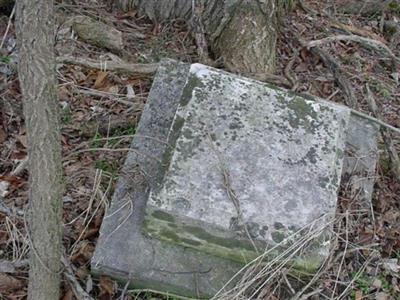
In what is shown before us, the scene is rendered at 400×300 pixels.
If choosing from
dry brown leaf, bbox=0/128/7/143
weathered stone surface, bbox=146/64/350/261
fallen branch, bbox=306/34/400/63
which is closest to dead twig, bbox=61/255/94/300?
weathered stone surface, bbox=146/64/350/261

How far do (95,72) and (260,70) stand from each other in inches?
37.2

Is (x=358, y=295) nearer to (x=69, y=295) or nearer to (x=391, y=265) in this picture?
(x=391, y=265)

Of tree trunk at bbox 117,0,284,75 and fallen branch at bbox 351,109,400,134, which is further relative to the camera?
tree trunk at bbox 117,0,284,75

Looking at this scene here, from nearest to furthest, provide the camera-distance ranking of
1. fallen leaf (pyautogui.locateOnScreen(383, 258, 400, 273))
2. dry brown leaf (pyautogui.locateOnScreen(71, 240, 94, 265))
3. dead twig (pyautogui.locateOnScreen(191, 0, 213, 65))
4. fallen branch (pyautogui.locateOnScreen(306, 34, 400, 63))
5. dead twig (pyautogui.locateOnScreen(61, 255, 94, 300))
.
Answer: dead twig (pyautogui.locateOnScreen(61, 255, 94, 300))
dry brown leaf (pyautogui.locateOnScreen(71, 240, 94, 265))
fallen leaf (pyautogui.locateOnScreen(383, 258, 400, 273))
dead twig (pyautogui.locateOnScreen(191, 0, 213, 65))
fallen branch (pyautogui.locateOnScreen(306, 34, 400, 63))

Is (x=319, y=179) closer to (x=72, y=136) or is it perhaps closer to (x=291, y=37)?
(x=72, y=136)

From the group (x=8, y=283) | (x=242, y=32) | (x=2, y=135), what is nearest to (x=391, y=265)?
(x=242, y=32)

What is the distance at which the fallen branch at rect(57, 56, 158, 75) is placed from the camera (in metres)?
3.33

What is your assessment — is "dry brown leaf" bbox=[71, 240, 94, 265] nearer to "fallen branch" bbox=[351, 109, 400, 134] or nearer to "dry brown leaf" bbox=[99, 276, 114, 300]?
"dry brown leaf" bbox=[99, 276, 114, 300]

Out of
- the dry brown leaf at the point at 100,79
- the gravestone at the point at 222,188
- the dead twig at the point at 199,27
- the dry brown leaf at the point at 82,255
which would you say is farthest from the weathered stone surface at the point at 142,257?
the dead twig at the point at 199,27

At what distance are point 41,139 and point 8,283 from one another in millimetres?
900

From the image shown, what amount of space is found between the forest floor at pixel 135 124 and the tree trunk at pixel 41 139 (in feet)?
1.03

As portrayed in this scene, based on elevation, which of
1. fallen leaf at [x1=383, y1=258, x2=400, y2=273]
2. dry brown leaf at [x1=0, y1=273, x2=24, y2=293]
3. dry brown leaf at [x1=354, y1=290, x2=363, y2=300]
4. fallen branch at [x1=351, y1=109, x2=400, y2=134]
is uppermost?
fallen branch at [x1=351, y1=109, x2=400, y2=134]

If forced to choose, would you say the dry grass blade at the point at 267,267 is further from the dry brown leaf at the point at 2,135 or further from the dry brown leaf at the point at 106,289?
the dry brown leaf at the point at 2,135

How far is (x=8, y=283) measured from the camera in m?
2.48
